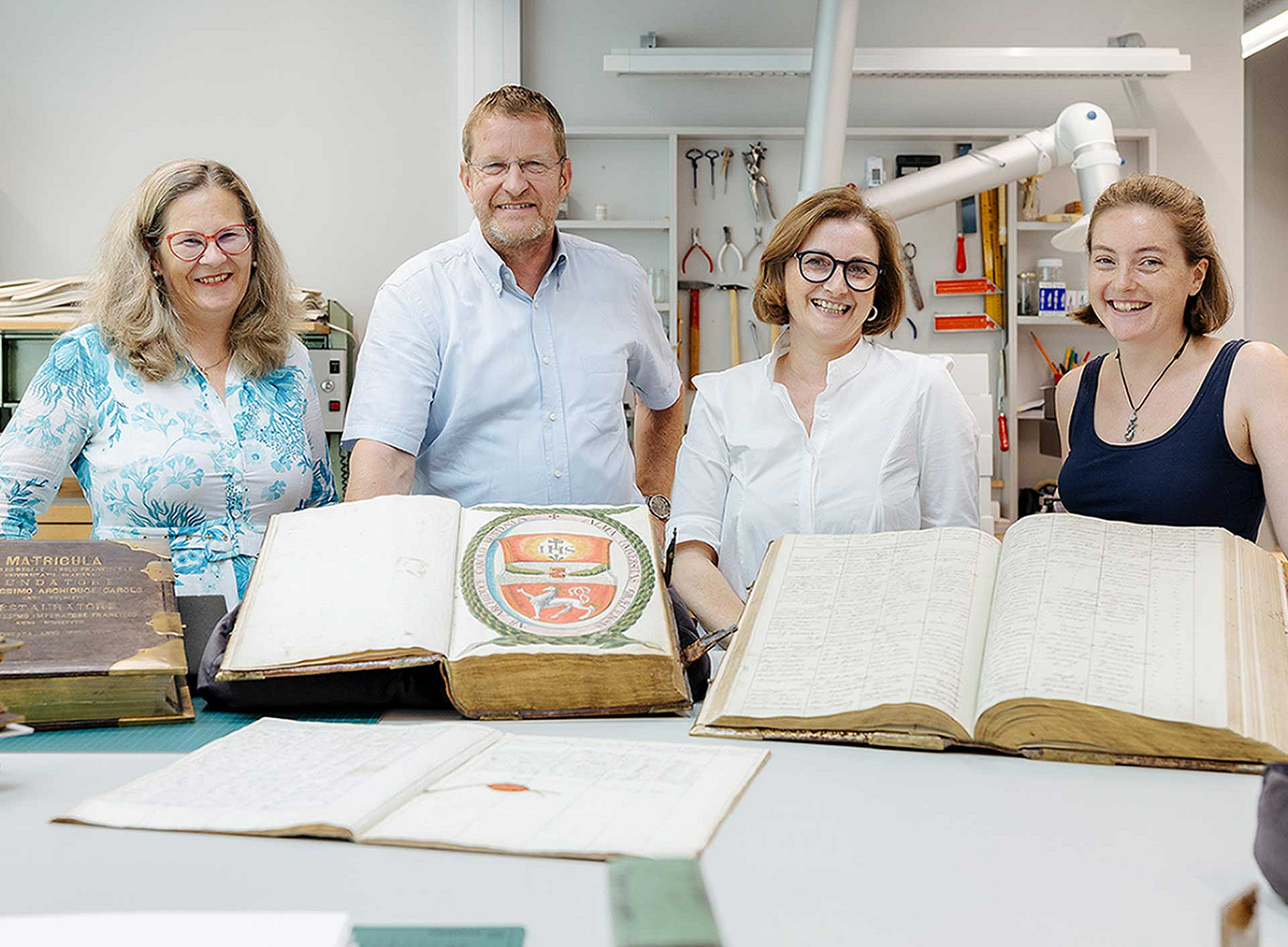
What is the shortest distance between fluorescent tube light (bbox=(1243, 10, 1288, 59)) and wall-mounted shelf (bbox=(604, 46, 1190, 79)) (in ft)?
4.90

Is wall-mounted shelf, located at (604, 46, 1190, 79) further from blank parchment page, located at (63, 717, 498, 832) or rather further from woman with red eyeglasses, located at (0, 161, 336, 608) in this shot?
blank parchment page, located at (63, 717, 498, 832)

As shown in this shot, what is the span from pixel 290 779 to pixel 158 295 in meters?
1.12

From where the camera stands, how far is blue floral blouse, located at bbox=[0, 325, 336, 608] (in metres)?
1.66

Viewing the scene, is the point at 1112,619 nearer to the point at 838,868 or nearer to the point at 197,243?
the point at 838,868

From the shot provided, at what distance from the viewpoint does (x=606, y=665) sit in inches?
43.1

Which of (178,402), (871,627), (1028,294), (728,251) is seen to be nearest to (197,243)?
(178,402)

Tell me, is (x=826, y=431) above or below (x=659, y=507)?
above

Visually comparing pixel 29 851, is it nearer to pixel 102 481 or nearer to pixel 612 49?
pixel 102 481

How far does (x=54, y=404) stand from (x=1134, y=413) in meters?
1.66

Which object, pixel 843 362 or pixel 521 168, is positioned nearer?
pixel 843 362

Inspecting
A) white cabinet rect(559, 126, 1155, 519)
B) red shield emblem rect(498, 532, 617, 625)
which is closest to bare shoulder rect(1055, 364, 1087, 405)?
red shield emblem rect(498, 532, 617, 625)

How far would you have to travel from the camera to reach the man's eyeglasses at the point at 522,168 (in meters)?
1.98

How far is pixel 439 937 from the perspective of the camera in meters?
0.64

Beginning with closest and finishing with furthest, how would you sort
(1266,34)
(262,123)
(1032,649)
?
1. (1032,649)
2. (262,123)
3. (1266,34)
